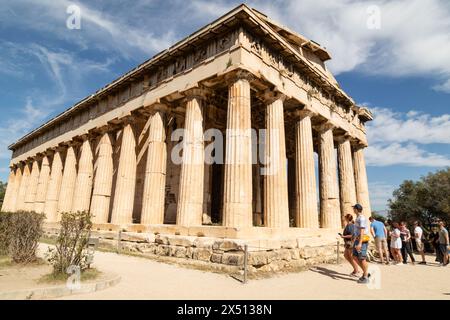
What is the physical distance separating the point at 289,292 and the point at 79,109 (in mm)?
20651

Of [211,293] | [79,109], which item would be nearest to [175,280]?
[211,293]

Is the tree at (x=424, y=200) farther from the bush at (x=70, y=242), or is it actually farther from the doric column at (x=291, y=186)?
the bush at (x=70, y=242)

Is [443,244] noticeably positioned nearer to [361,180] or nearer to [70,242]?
[361,180]

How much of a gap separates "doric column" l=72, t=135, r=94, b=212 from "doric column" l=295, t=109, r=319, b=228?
13869 millimetres

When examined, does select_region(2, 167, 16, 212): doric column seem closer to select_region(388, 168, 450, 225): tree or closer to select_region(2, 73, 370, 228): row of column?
select_region(2, 73, 370, 228): row of column

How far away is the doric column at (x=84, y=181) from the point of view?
62.9 ft

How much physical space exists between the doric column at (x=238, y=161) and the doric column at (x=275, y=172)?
1.54 metres

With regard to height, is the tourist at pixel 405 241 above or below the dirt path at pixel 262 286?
above

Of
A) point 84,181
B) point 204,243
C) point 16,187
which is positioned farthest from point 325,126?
point 16,187

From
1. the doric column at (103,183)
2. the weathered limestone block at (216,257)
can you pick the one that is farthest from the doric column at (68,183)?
the weathered limestone block at (216,257)

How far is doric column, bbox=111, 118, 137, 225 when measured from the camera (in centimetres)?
1527

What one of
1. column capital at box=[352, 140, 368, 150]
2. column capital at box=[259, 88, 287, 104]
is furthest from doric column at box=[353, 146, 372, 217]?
column capital at box=[259, 88, 287, 104]
